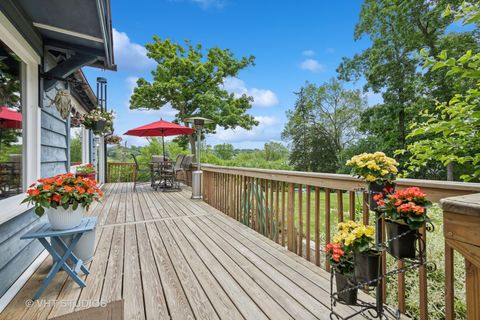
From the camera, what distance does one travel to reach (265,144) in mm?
22625

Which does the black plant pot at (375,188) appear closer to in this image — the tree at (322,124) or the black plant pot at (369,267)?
the black plant pot at (369,267)

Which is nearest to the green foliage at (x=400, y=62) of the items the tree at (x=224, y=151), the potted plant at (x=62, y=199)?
the tree at (x=224, y=151)

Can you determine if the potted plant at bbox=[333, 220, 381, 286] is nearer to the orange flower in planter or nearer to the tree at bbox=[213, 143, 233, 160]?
the orange flower in planter

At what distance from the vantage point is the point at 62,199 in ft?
6.10

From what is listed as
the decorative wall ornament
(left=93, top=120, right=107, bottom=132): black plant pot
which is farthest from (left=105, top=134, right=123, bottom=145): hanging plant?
the decorative wall ornament

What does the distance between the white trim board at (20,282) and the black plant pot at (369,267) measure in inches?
→ 89.3

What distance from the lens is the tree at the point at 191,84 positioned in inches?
460

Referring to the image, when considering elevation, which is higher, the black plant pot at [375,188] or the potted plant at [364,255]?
the black plant pot at [375,188]

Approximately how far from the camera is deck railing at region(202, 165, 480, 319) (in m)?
1.31

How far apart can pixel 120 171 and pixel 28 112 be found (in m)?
8.17

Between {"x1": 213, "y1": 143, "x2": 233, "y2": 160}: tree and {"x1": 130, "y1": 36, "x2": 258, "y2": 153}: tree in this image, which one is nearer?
{"x1": 130, "y1": 36, "x2": 258, "y2": 153}: tree

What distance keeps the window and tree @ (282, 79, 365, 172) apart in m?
17.1

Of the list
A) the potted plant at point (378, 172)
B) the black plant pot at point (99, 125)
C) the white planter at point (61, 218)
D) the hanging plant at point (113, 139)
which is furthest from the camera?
the hanging plant at point (113, 139)

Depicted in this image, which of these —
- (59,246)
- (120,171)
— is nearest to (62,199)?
(59,246)
